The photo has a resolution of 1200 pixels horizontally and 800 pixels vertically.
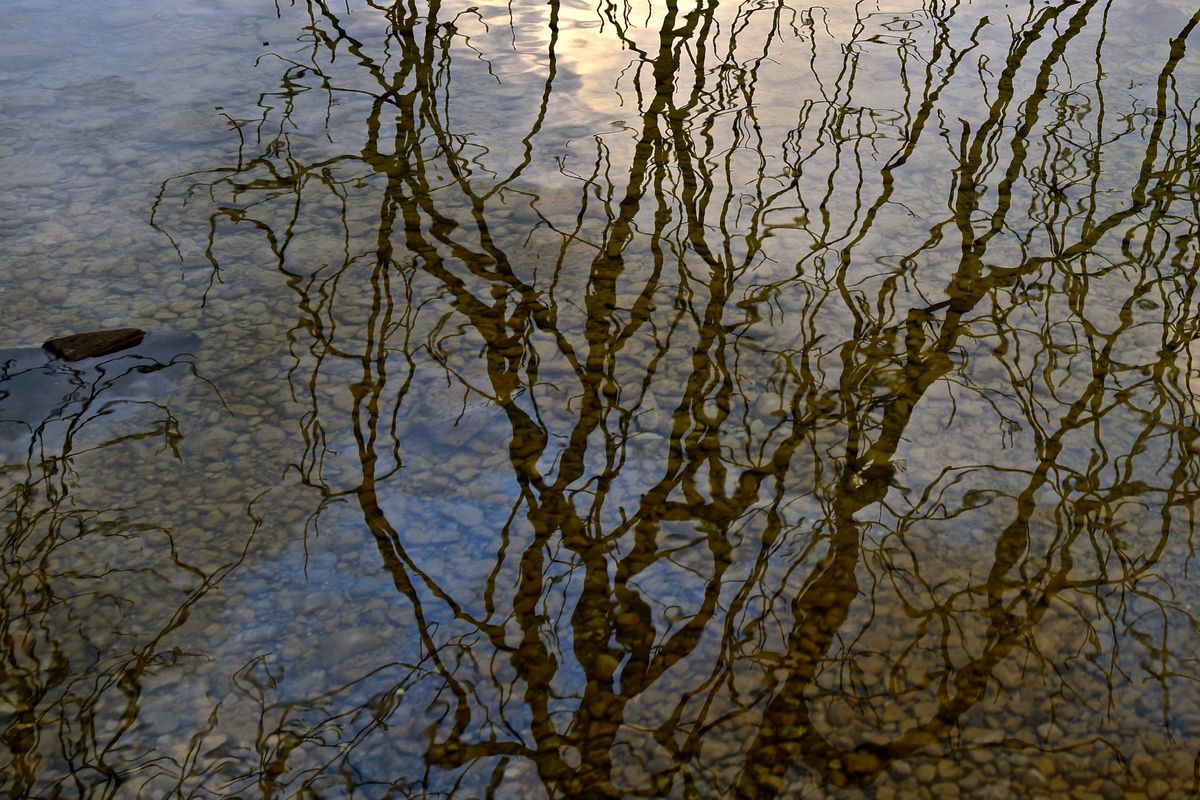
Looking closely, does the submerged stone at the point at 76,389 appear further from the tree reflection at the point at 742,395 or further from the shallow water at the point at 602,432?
the tree reflection at the point at 742,395

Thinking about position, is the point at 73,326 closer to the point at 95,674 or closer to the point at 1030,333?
the point at 95,674

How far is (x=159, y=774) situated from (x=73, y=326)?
1.59 m

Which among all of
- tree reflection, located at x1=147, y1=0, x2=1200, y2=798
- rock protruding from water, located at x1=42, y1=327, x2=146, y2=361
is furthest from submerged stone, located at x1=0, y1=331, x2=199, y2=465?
tree reflection, located at x1=147, y1=0, x2=1200, y2=798

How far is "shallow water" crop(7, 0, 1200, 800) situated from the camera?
2.09m

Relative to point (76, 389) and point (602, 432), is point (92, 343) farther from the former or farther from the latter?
point (602, 432)

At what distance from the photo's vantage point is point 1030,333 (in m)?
3.20

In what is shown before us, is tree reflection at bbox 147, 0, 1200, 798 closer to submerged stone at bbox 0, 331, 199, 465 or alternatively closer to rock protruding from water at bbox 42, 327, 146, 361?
submerged stone at bbox 0, 331, 199, 465

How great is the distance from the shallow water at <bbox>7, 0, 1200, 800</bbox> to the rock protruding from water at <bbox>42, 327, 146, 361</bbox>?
0.28 feet

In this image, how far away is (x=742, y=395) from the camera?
2920 mm

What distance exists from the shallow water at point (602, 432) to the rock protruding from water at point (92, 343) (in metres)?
0.09

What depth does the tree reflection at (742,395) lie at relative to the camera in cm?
215

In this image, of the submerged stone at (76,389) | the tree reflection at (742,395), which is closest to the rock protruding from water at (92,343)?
the submerged stone at (76,389)

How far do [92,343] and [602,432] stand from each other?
4.65 ft

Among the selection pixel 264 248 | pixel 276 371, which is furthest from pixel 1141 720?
pixel 264 248
